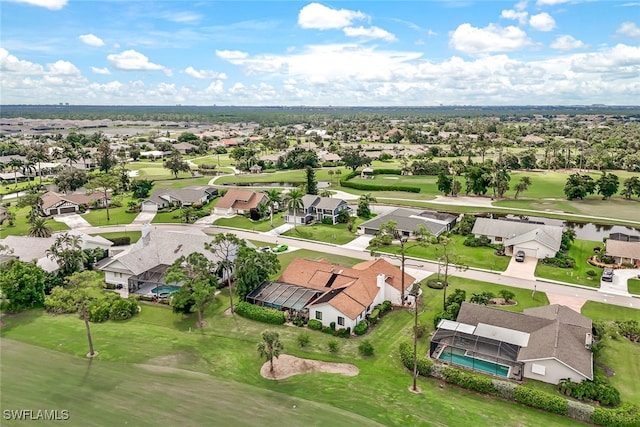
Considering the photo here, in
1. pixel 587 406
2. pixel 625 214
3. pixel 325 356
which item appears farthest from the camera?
pixel 625 214

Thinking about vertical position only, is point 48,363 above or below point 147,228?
below

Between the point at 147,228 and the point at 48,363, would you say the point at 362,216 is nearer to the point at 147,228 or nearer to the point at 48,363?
the point at 147,228

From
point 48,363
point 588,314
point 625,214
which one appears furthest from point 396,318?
point 625,214

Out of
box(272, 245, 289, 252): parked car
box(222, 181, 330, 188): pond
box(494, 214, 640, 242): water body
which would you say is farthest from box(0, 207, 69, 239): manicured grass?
box(494, 214, 640, 242): water body

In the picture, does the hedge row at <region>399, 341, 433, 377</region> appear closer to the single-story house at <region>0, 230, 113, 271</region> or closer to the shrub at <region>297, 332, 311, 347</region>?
the shrub at <region>297, 332, 311, 347</region>

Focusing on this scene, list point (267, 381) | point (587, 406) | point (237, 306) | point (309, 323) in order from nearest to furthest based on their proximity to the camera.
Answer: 1. point (587, 406)
2. point (267, 381)
3. point (309, 323)
4. point (237, 306)

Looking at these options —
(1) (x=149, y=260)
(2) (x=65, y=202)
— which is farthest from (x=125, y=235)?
(2) (x=65, y=202)
